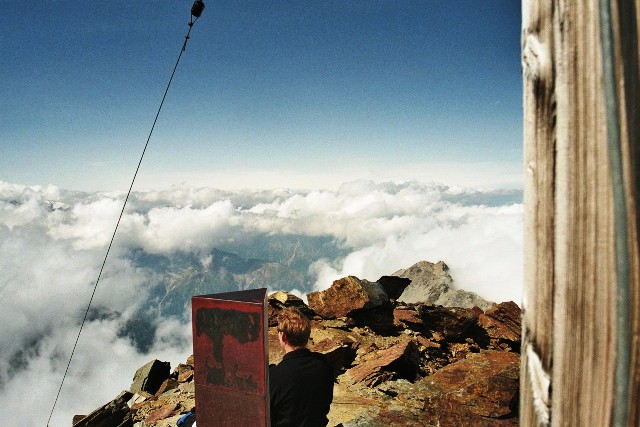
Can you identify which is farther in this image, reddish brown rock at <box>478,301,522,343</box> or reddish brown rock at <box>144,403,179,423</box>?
reddish brown rock at <box>478,301,522,343</box>

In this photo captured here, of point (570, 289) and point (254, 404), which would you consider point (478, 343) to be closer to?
point (254, 404)

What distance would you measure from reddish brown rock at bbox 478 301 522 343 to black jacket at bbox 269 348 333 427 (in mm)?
9154

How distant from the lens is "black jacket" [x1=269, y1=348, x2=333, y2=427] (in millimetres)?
3771

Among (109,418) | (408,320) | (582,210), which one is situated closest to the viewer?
(582,210)

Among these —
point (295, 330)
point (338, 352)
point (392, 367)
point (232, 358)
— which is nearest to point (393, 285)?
point (338, 352)

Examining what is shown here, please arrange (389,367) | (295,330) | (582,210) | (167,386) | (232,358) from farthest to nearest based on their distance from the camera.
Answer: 1. (167,386)
2. (389,367)
3. (295,330)
4. (232,358)
5. (582,210)

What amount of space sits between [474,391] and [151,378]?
1118 cm

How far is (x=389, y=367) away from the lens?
8.21 metres

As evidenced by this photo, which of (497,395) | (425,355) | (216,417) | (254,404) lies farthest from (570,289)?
(425,355)

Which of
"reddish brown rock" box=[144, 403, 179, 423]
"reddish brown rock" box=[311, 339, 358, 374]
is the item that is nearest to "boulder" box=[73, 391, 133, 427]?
"reddish brown rock" box=[144, 403, 179, 423]

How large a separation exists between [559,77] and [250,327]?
2.28 m

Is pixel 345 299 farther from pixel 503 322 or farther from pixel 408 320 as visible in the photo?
pixel 503 322

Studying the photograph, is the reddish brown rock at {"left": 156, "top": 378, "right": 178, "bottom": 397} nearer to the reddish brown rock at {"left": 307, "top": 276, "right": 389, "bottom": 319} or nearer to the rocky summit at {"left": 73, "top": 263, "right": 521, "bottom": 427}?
the rocky summit at {"left": 73, "top": 263, "right": 521, "bottom": 427}

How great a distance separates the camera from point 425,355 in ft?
32.0
